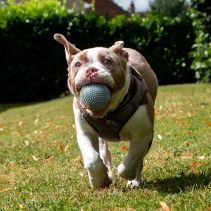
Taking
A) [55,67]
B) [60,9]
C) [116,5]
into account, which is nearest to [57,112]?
[55,67]

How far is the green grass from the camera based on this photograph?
3526mm

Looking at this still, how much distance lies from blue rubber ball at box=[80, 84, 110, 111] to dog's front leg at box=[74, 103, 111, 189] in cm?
52

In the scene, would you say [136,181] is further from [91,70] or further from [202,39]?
[202,39]

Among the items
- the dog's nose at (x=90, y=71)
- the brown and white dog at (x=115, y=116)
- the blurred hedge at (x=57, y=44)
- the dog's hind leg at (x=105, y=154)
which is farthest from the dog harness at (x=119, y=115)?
the blurred hedge at (x=57, y=44)

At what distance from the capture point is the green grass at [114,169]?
139 inches

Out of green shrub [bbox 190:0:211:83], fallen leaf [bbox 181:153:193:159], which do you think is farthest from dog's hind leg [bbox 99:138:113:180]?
green shrub [bbox 190:0:211:83]

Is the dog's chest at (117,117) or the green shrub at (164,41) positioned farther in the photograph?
the green shrub at (164,41)

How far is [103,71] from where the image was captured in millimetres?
3434

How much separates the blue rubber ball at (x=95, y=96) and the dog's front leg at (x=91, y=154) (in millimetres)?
523

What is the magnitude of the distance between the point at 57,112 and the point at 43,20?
4702mm

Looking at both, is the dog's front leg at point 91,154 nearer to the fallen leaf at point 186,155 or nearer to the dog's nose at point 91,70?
the dog's nose at point 91,70

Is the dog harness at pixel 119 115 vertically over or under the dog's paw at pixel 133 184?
over

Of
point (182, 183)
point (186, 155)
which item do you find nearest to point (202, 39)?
point (186, 155)

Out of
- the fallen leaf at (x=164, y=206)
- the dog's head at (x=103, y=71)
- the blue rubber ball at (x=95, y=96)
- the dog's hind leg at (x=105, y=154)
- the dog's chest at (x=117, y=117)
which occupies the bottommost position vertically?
the dog's hind leg at (x=105, y=154)
